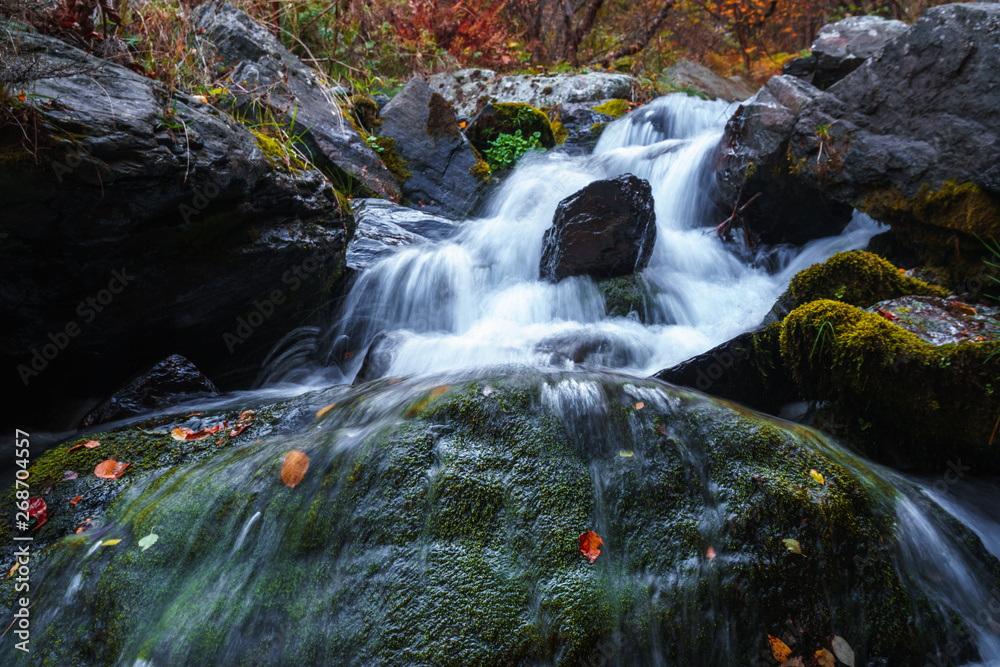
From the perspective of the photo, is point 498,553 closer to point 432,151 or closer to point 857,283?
point 857,283

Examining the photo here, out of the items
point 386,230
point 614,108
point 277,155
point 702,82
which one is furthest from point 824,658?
point 702,82

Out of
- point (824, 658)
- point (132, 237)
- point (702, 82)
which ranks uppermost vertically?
point (702, 82)

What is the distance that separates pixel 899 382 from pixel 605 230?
10.5 feet

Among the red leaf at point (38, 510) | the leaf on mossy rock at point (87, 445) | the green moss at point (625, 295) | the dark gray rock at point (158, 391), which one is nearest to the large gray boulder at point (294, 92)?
the dark gray rock at point (158, 391)

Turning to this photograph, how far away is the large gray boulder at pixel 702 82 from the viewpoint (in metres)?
12.9

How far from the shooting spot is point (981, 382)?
8.97 ft

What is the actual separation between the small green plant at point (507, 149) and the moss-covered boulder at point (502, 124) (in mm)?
152

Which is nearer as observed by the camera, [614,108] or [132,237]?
[132,237]

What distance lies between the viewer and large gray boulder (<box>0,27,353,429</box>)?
2.90m

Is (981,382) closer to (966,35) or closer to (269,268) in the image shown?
(966,35)

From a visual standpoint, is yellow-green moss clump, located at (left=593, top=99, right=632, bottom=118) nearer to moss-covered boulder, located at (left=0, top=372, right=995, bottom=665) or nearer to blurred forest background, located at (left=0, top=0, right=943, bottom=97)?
blurred forest background, located at (left=0, top=0, right=943, bottom=97)

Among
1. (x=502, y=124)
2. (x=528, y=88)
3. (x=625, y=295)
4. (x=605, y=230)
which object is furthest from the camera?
(x=528, y=88)

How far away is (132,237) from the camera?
3352mm

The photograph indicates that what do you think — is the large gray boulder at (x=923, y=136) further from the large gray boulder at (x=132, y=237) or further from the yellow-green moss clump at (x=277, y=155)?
the yellow-green moss clump at (x=277, y=155)
